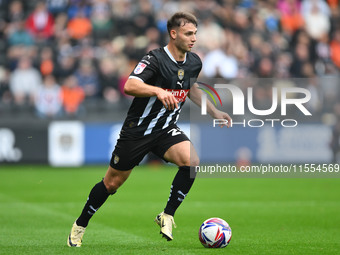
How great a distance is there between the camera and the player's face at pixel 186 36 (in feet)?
24.0

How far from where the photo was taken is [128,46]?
1923cm

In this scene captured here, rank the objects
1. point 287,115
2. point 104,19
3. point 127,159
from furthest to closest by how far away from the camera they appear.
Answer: point 104,19 → point 287,115 → point 127,159

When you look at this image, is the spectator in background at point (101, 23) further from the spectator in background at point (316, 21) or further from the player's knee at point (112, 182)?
the player's knee at point (112, 182)

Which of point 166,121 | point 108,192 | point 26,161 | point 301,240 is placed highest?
point 166,121

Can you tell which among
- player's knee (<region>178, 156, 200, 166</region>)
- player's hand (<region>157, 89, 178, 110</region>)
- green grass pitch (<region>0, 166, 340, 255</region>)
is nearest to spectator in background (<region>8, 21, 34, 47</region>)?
green grass pitch (<region>0, 166, 340, 255</region>)

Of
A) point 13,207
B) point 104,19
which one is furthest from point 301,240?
point 104,19

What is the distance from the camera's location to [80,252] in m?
6.85

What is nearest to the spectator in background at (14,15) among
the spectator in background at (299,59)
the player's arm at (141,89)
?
the spectator in background at (299,59)

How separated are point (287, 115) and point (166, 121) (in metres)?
10.4

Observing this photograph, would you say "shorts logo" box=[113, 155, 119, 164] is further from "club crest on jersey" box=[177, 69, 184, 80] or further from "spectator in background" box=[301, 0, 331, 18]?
"spectator in background" box=[301, 0, 331, 18]

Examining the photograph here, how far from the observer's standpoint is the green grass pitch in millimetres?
7344

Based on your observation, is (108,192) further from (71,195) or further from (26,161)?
(26,161)

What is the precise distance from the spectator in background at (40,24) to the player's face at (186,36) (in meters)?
12.8

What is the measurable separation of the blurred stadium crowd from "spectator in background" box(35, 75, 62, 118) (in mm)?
25
